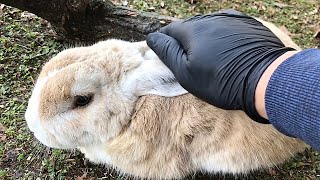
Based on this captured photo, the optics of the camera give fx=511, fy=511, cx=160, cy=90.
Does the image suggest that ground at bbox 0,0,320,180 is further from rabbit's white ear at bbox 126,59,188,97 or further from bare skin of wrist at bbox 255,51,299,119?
bare skin of wrist at bbox 255,51,299,119

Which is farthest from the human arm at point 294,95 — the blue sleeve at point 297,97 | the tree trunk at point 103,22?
the tree trunk at point 103,22

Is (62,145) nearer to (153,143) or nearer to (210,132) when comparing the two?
(153,143)

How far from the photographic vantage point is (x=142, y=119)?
3.27m

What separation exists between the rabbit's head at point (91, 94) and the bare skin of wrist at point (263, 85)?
61 centimetres

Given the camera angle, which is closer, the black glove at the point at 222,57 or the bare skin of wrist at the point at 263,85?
the bare skin of wrist at the point at 263,85

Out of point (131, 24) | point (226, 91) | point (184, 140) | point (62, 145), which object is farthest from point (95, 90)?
point (131, 24)

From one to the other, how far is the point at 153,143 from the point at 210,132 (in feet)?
1.23

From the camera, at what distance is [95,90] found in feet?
10.8

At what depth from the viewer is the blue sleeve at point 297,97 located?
102 inches

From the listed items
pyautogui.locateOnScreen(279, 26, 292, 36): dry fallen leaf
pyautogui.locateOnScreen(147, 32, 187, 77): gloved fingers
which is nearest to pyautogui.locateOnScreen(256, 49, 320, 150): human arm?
pyautogui.locateOnScreen(147, 32, 187, 77): gloved fingers

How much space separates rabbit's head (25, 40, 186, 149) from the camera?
3254mm

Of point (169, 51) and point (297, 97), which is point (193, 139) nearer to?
point (169, 51)

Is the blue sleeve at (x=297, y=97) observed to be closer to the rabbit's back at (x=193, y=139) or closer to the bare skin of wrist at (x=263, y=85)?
the bare skin of wrist at (x=263, y=85)

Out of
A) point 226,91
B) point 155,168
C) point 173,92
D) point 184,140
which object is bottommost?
point 155,168
